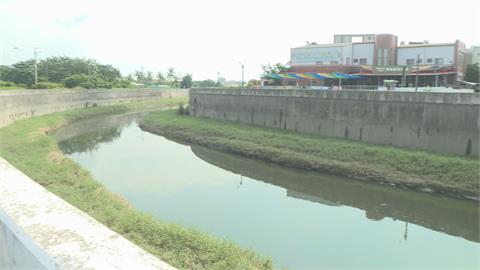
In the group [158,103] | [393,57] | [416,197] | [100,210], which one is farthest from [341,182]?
[158,103]

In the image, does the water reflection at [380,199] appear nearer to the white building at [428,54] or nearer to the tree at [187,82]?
the white building at [428,54]

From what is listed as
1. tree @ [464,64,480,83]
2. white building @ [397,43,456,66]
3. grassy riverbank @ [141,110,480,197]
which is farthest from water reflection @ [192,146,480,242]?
white building @ [397,43,456,66]

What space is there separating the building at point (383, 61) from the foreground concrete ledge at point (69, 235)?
35.2 metres

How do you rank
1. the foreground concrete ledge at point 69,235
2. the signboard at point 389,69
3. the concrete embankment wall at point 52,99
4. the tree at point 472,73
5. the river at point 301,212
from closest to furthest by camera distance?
the foreground concrete ledge at point 69,235, the river at point 301,212, the concrete embankment wall at point 52,99, the tree at point 472,73, the signboard at point 389,69

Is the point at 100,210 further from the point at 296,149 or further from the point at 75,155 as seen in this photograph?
the point at 75,155

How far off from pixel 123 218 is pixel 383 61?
40636 millimetres

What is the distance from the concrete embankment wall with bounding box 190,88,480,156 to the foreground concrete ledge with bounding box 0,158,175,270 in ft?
47.0

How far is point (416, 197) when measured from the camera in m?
13.0

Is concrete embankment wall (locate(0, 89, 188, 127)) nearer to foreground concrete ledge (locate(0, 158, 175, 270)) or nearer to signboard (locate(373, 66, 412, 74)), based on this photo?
foreground concrete ledge (locate(0, 158, 175, 270))

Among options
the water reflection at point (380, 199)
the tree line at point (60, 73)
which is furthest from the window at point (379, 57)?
the tree line at point (60, 73)

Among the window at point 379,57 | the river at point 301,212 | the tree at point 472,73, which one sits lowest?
the river at point 301,212

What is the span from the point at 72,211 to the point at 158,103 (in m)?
46.8

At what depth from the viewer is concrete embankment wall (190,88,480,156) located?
51.3 feet

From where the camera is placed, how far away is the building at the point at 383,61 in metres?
38.3
